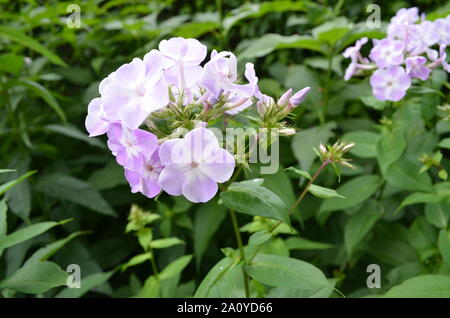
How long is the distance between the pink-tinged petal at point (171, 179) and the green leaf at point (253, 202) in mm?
145

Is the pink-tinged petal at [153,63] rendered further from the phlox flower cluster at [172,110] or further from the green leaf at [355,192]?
the green leaf at [355,192]

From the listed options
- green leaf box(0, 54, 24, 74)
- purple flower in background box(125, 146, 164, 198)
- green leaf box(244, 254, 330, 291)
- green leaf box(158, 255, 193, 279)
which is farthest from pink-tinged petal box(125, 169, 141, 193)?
green leaf box(0, 54, 24, 74)

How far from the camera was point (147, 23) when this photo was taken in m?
2.47

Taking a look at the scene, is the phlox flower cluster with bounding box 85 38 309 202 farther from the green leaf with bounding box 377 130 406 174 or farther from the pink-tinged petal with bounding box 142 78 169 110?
the green leaf with bounding box 377 130 406 174

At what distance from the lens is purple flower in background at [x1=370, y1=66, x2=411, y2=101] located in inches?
56.4

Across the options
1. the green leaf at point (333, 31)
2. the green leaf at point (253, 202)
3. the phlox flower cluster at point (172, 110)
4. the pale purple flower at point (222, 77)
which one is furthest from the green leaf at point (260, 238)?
the green leaf at point (333, 31)

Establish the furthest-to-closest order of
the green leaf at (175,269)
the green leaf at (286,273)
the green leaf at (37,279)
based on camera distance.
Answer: the green leaf at (175,269) → the green leaf at (37,279) → the green leaf at (286,273)

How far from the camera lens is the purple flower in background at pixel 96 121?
0.89 meters

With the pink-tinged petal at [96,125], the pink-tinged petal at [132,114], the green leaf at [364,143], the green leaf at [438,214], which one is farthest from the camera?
the green leaf at [364,143]

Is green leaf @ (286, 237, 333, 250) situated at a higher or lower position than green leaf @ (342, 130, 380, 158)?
lower

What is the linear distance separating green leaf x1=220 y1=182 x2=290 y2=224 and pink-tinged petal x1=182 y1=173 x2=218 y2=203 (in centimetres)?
11

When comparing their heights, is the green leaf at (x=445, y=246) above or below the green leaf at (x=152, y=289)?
above

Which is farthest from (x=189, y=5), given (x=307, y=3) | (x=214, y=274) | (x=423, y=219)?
(x=214, y=274)

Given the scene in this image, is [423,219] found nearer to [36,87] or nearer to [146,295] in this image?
[146,295]
